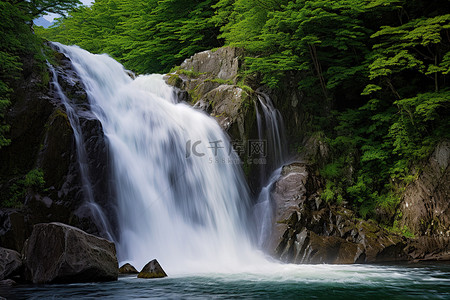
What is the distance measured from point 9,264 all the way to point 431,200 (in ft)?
37.7

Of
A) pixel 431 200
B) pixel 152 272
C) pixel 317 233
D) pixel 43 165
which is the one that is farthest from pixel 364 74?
pixel 43 165

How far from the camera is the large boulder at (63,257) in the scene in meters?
6.02

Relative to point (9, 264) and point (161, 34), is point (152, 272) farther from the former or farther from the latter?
point (161, 34)

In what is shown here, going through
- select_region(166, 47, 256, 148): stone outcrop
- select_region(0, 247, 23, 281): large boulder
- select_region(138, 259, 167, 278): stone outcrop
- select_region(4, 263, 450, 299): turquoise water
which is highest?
select_region(166, 47, 256, 148): stone outcrop

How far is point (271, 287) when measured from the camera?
616 cm

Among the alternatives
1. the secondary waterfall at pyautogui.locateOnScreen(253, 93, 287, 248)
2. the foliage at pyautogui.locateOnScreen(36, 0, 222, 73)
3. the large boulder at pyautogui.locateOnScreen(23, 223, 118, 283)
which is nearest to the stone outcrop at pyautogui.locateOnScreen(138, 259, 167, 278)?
the large boulder at pyautogui.locateOnScreen(23, 223, 118, 283)

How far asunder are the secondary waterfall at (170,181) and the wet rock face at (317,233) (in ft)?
Result: 3.23

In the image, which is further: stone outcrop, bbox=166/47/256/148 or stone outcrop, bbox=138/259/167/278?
stone outcrop, bbox=166/47/256/148

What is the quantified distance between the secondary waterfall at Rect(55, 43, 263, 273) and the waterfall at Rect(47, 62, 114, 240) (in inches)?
19.4

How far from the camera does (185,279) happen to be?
6887 millimetres

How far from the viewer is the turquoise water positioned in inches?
211

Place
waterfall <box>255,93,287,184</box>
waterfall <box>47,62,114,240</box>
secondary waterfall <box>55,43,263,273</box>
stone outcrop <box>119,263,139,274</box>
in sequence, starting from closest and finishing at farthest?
stone outcrop <box>119,263,139,274</box> < waterfall <box>47,62,114,240</box> < secondary waterfall <box>55,43,263,273</box> < waterfall <box>255,93,287,184</box>

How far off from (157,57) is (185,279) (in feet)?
51.2

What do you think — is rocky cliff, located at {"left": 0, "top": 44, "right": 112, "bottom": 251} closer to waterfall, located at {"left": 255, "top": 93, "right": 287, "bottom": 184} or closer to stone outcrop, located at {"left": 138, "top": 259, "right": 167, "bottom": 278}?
stone outcrop, located at {"left": 138, "top": 259, "right": 167, "bottom": 278}
